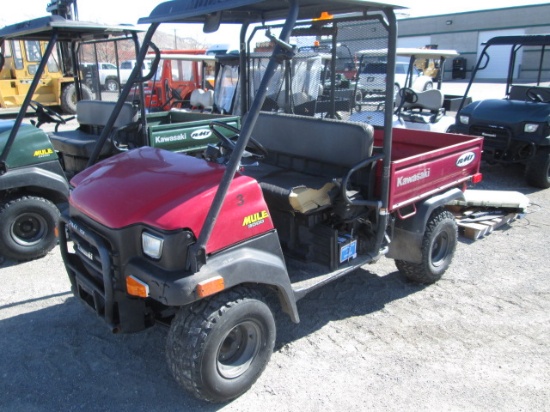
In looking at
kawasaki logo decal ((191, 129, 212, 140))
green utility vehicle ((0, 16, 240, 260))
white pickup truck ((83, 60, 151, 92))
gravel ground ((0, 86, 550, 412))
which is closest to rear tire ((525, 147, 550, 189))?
gravel ground ((0, 86, 550, 412))

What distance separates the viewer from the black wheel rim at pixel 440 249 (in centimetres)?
400

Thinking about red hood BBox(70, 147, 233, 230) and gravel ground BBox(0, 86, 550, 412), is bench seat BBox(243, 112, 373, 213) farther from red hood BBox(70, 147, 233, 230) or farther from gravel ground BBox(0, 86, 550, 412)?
gravel ground BBox(0, 86, 550, 412)

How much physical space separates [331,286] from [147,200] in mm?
1944

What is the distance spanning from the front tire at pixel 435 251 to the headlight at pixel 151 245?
2166mm

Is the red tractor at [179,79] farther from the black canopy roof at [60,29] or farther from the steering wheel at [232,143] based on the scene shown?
the steering wheel at [232,143]

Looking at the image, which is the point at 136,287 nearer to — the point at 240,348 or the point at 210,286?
the point at 210,286

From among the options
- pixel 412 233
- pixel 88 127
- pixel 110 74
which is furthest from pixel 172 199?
pixel 110 74

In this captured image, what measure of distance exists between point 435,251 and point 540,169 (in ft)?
11.9

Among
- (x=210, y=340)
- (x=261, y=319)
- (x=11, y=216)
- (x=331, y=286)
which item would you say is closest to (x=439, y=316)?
(x=331, y=286)

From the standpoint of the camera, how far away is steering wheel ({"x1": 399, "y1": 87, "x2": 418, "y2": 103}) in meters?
7.21

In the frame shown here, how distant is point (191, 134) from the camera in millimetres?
6043

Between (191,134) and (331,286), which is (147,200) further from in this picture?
(191,134)

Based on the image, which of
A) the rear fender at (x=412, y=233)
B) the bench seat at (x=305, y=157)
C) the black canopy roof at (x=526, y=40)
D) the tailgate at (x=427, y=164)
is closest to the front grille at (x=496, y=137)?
the black canopy roof at (x=526, y=40)

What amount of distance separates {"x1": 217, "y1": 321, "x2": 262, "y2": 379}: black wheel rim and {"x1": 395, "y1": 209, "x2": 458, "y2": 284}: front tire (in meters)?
1.64
